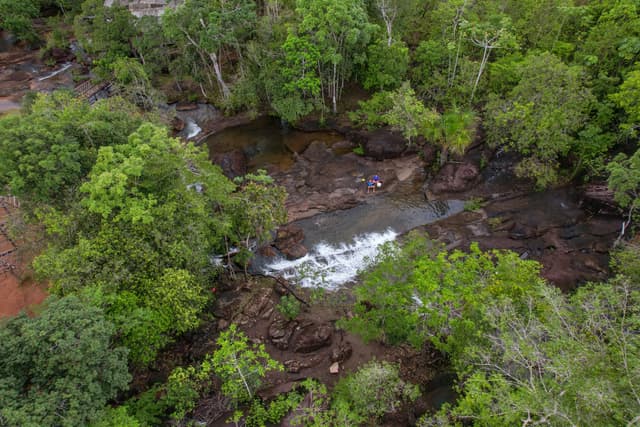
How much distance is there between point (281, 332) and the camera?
21.9m

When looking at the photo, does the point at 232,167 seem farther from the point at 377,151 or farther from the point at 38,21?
the point at 38,21

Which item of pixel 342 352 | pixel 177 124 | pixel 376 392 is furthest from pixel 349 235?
pixel 177 124

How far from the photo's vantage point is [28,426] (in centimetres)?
1120

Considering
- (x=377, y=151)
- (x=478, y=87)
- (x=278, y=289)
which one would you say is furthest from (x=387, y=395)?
(x=478, y=87)

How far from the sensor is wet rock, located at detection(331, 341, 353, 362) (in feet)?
67.1

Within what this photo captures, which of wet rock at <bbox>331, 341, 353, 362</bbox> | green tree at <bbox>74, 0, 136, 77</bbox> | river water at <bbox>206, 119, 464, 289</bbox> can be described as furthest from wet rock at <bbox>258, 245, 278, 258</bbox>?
green tree at <bbox>74, 0, 136, 77</bbox>

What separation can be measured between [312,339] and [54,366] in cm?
1267

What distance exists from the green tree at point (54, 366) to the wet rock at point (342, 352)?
11668 millimetres

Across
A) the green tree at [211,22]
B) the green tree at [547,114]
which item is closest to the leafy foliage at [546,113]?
the green tree at [547,114]

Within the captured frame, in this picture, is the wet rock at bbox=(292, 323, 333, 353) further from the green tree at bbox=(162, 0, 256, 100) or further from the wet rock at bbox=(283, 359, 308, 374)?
the green tree at bbox=(162, 0, 256, 100)

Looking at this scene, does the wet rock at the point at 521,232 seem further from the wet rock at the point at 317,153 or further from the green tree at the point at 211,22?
the green tree at the point at 211,22

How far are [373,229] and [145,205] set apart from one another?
17.3m

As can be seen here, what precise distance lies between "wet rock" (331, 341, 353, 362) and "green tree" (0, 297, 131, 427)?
1167 centimetres

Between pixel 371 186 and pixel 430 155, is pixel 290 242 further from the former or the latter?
pixel 430 155
